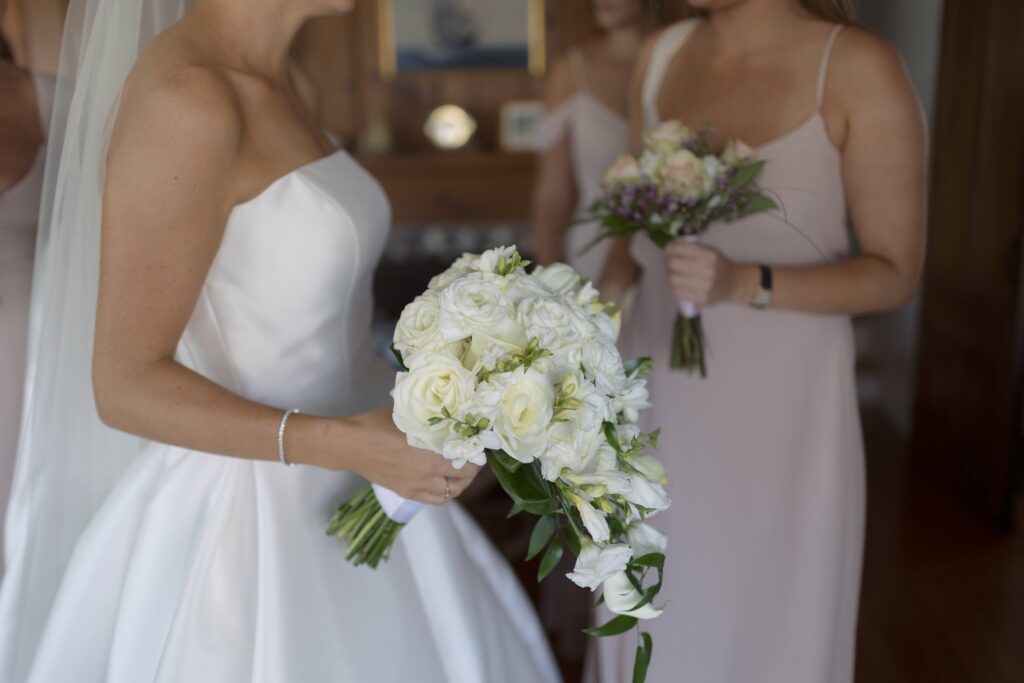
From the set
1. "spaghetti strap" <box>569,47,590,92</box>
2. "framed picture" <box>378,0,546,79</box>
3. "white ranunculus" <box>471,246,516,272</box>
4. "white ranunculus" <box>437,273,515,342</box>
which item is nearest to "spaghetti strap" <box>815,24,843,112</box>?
"white ranunculus" <box>471,246,516,272</box>

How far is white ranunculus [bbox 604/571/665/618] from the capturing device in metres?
1.36

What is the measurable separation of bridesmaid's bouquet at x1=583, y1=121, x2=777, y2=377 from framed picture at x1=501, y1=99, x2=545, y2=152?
182 inches

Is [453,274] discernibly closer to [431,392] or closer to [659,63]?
Answer: [431,392]

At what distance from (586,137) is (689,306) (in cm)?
162

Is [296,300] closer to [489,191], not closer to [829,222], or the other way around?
[829,222]

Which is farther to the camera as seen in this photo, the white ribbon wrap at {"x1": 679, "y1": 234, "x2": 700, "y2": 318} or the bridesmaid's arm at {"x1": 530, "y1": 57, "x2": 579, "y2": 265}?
the bridesmaid's arm at {"x1": 530, "y1": 57, "x2": 579, "y2": 265}

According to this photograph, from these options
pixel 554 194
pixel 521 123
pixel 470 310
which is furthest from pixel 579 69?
pixel 521 123

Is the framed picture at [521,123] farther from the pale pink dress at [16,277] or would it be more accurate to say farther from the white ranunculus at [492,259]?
the white ranunculus at [492,259]

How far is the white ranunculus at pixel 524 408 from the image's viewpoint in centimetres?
112

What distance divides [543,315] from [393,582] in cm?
67

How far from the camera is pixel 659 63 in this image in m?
2.19

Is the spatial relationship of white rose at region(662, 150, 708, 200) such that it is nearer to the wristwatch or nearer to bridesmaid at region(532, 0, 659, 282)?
the wristwatch

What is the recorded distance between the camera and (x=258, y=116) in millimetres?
1501

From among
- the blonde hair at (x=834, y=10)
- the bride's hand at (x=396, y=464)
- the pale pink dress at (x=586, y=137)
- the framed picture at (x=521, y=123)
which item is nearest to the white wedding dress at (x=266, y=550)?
the bride's hand at (x=396, y=464)
